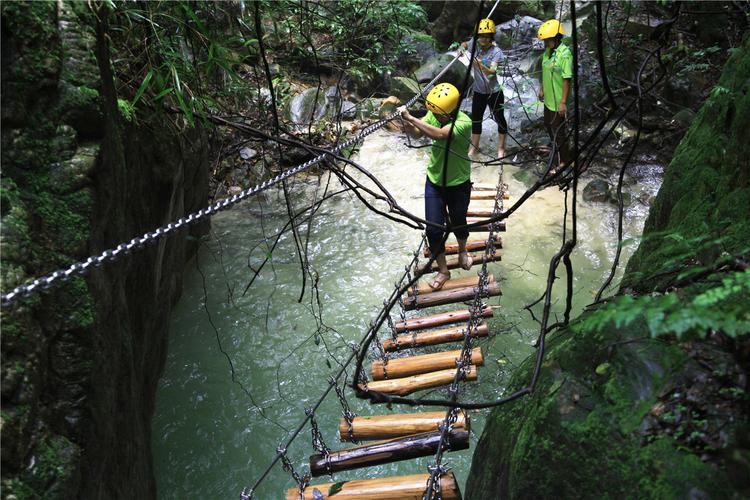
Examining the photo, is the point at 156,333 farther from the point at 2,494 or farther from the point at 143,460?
the point at 2,494

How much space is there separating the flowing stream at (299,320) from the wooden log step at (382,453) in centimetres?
69

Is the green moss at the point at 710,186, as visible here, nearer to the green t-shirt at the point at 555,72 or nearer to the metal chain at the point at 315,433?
the metal chain at the point at 315,433

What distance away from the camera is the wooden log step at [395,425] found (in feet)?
8.02

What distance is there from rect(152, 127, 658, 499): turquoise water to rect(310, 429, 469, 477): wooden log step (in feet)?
2.02

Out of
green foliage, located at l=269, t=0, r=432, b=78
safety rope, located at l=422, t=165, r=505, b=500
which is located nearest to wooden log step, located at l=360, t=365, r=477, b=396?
safety rope, located at l=422, t=165, r=505, b=500

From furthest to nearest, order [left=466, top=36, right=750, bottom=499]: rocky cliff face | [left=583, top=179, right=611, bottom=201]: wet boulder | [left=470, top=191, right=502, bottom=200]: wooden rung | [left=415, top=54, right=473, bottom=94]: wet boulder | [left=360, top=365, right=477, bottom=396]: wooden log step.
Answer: [left=415, top=54, right=473, bottom=94]: wet boulder
[left=583, top=179, right=611, bottom=201]: wet boulder
[left=470, top=191, right=502, bottom=200]: wooden rung
[left=360, top=365, right=477, bottom=396]: wooden log step
[left=466, top=36, right=750, bottom=499]: rocky cliff face

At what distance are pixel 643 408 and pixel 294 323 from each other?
3.45 m

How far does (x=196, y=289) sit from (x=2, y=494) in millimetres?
3607

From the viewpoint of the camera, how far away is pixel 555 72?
16.5ft

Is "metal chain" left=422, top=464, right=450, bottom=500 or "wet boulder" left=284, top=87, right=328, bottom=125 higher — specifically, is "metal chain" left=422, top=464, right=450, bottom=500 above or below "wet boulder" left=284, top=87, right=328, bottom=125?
below

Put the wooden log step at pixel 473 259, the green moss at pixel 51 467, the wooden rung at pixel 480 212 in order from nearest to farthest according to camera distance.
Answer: the green moss at pixel 51 467
the wooden log step at pixel 473 259
the wooden rung at pixel 480 212

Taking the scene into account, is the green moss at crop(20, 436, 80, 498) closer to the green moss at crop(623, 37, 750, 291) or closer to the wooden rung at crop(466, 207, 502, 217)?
the green moss at crop(623, 37, 750, 291)

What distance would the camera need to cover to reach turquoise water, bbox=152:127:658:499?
334cm

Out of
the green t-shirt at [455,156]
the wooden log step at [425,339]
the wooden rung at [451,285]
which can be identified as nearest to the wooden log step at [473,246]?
the wooden rung at [451,285]
